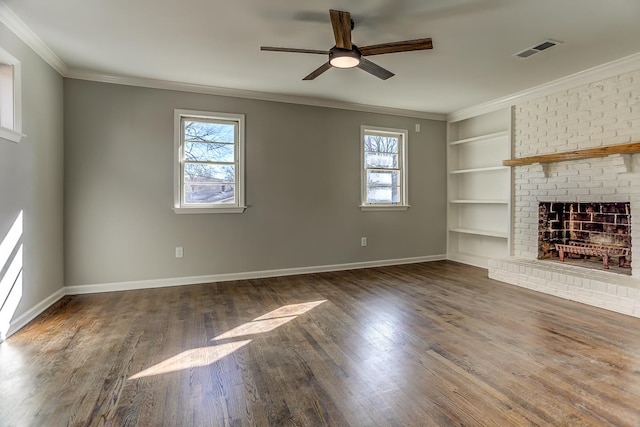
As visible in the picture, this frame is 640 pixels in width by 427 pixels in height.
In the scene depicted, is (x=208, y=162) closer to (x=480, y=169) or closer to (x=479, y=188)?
(x=480, y=169)

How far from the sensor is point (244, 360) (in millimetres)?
2309

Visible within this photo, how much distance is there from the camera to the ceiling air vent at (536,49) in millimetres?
3149

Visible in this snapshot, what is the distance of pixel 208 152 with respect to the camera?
452cm

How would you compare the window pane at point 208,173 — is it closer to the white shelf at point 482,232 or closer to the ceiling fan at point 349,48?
the ceiling fan at point 349,48

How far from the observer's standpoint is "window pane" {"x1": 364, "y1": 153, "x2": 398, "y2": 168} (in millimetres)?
5516

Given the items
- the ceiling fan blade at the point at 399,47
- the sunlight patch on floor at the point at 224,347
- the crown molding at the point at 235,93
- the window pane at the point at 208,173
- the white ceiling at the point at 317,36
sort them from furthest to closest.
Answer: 1. the window pane at the point at 208,173
2. the crown molding at the point at 235,93
3. the white ceiling at the point at 317,36
4. the ceiling fan blade at the point at 399,47
5. the sunlight patch on floor at the point at 224,347

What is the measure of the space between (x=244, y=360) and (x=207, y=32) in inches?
107

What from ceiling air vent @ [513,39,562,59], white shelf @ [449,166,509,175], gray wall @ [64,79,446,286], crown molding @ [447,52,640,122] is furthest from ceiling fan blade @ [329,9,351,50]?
white shelf @ [449,166,509,175]

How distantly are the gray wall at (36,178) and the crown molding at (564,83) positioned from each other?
5.63 metres

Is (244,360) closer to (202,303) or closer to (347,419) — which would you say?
(347,419)

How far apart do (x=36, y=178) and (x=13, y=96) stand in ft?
2.49

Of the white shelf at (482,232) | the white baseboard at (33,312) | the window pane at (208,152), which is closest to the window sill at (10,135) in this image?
the white baseboard at (33,312)

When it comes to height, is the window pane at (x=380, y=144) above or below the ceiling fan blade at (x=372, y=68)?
below

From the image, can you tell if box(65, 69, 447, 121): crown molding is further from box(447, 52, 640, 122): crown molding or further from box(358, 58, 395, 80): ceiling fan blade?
box(358, 58, 395, 80): ceiling fan blade
